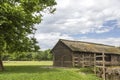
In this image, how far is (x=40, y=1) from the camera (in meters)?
38.3

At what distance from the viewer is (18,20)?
34000mm

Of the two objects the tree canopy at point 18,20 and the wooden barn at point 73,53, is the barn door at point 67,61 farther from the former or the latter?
the tree canopy at point 18,20

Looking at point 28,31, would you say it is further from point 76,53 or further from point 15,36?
point 76,53

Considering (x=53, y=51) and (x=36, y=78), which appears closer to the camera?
(x=36, y=78)

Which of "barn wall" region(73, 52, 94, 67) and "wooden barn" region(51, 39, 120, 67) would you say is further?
"wooden barn" region(51, 39, 120, 67)

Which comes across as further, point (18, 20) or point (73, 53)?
point (73, 53)

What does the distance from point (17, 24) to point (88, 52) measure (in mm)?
23820

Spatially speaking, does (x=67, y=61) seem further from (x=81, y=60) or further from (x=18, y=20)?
(x=18, y=20)

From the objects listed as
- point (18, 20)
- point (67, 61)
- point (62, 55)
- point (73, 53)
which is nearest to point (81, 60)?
point (73, 53)

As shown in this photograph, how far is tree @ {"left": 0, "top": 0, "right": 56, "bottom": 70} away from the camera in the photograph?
32000 mm

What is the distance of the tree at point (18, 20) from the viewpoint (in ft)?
105

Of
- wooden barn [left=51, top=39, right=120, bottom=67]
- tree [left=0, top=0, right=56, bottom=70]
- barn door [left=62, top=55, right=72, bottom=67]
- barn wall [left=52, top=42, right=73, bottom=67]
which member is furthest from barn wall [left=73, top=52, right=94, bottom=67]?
tree [left=0, top=0, right=56, bottom=70]

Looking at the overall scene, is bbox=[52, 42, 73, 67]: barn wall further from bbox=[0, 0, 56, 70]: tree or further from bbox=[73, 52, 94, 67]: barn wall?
bbox=[0, 0, 56, 70]: tree

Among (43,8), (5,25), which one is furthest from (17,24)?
(43,8)
